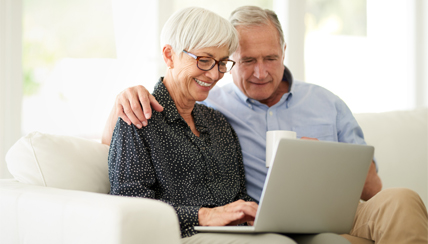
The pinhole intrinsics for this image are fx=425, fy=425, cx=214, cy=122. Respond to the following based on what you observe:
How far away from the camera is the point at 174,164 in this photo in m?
1.51

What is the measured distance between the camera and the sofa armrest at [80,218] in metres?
0.94

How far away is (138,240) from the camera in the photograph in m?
0.94

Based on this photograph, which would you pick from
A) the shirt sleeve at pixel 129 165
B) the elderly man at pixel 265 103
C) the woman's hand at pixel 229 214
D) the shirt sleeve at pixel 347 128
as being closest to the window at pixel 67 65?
the elderly man at pixel 265 103

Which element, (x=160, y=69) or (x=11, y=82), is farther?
(x=160, y=69)

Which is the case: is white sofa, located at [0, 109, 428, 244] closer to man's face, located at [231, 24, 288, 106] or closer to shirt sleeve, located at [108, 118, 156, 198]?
shirt sleeve, located at [108, 118, 156, 198]

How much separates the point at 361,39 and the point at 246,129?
7.93 feet

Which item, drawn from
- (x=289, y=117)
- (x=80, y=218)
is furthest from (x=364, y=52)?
(x=80, y=218)

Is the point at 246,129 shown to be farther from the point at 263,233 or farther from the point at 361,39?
the point at 361,39

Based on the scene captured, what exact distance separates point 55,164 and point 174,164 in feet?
1.33

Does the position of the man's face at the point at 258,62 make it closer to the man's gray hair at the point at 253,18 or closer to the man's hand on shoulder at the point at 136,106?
the man's gray hair at the point at 253,18

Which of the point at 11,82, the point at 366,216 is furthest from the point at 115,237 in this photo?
the point at 11,82

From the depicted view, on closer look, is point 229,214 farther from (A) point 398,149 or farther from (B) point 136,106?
(A) point 398,149

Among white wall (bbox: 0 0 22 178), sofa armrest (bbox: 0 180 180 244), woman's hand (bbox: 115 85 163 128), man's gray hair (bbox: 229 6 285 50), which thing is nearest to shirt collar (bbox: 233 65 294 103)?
man's gray hair (bbox: 229 6 285 50)

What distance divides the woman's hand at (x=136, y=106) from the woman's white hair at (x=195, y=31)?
22cm
